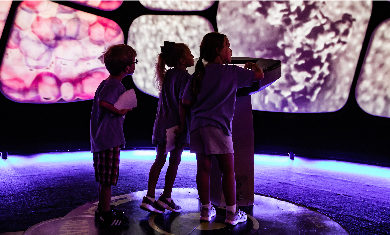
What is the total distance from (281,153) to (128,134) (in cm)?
229

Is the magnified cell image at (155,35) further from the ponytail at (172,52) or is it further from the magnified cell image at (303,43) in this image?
the ponytail at (172,52)

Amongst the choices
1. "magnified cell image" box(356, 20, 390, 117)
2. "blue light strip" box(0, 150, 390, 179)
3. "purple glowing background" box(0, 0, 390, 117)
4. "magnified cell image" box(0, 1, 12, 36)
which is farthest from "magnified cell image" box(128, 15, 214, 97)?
"magnified cell image" box(356, 20, 390, 117)

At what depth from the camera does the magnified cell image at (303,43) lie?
5.12m

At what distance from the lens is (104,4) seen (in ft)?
19.6

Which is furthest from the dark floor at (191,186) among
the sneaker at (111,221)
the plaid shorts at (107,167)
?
the plaid shorts at (107,167)

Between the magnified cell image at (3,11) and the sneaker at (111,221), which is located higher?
the magnified cell image at (3,11)

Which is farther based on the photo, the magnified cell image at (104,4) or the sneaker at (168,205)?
the magnified cell image at (104,4)

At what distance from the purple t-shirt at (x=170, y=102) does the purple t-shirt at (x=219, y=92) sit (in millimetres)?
276

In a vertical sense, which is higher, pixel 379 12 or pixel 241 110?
pixel 379 12

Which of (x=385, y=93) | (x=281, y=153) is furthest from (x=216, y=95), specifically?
(x=281, y=153)

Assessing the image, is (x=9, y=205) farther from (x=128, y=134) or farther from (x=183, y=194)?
(x=128, y=134)

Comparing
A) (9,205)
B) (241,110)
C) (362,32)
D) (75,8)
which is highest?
(75,8)

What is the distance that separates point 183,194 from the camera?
333cm

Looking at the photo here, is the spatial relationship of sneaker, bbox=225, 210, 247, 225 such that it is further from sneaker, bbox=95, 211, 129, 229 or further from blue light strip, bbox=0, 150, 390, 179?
blue light strip, bbox=0, 150, 390, 179
